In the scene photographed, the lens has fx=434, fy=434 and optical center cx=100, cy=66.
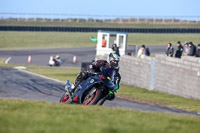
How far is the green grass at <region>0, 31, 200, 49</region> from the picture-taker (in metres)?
60.5

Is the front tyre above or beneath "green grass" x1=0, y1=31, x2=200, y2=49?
above

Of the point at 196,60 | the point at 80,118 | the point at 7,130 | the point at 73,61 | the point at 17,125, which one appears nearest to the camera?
the point at 7,130

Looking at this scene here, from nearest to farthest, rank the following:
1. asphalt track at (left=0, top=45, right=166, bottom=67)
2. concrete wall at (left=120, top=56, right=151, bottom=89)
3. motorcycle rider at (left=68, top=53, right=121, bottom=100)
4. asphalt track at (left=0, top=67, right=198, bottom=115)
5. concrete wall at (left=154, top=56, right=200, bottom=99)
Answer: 1. motorcycle rider at (left=68, top=53, right=121, bottom=100)
2. asphalt track at (left=0, top=67, right=198, bottom=115)
3. concrete wall at (left=154, top=56, right=200, bottom=99)
4. concrete wall at (left=120, top=56, right=151, bottom=89)
5. asphalt track at (left=0, top=45, right=166, bottom=67)

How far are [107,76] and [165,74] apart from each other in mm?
9348

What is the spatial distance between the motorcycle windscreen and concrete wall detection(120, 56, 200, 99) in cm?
713

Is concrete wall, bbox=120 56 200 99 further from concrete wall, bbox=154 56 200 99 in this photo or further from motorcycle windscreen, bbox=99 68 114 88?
motorcycle windscreen, bbox=99 68 114 88

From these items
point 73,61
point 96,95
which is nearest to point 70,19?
point 73,61

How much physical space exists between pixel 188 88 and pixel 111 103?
4.29 metres

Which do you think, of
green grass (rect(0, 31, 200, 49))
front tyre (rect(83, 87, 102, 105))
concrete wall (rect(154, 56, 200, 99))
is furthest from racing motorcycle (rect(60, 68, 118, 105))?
green grass (rect(0, 31, 200, 49))

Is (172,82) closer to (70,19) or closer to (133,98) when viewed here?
(133,98)

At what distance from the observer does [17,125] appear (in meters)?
5.84

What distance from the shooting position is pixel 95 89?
34.1ft

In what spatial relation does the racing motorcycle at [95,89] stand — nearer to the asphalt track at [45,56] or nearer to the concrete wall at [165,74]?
the concrete wall at [165,74]

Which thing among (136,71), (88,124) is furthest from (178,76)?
(88,124)
